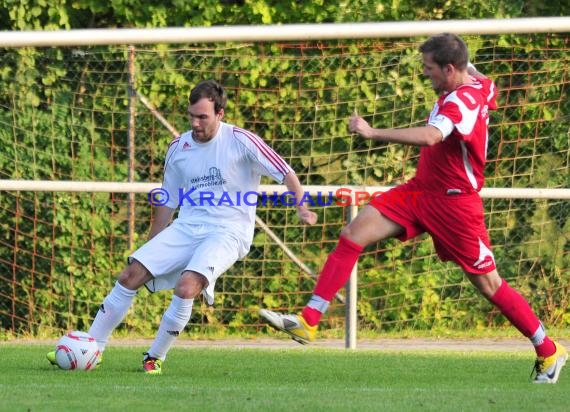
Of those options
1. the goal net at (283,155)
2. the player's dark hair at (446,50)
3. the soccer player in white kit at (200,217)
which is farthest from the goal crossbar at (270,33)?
the player's dark hair at (446,50)

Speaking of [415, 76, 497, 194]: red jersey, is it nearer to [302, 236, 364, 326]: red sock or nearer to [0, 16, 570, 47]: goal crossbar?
[302, 236, 364, 326]: red sock

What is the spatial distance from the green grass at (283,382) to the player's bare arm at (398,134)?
1269 mm

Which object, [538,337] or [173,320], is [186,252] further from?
[538,337]

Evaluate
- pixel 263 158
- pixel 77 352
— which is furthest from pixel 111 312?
pixel 263 158

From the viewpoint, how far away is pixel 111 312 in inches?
292

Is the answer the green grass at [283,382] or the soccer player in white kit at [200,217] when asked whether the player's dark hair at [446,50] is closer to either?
the soccer player in white kit at [200,217]

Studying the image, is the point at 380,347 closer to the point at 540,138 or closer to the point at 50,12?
the point at 540,138

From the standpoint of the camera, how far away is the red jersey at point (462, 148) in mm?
6738

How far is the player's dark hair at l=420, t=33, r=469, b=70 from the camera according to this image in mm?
6785

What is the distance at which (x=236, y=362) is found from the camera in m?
8.18

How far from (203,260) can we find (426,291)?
3.42 m

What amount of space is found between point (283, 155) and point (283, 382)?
11.7ft

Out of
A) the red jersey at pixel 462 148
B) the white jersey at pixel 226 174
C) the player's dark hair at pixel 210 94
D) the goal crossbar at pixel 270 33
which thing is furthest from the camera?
the goal crossbar at pixel 270 33

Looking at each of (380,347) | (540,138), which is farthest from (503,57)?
(380,347)
